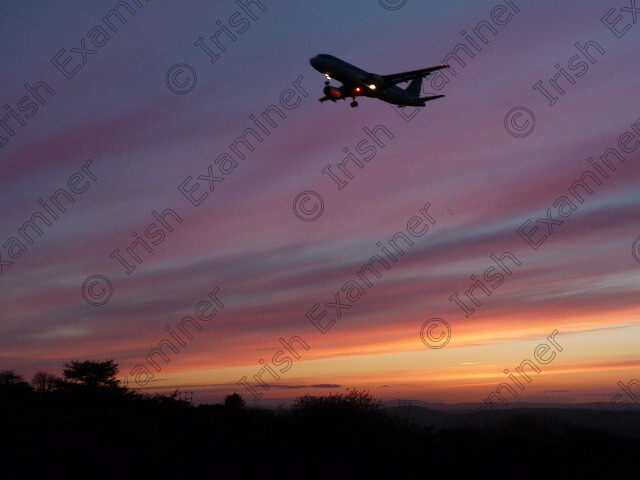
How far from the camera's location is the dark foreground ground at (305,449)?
34.7 metres

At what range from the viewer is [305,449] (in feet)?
124

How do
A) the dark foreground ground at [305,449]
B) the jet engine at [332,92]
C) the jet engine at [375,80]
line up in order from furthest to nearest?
the jet engine at [375,80], the jet engine at [332,92], the dark foreground ground at [305,449]

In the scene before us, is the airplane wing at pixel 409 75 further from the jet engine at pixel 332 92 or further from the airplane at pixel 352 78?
the jet engine at pixel 332 92

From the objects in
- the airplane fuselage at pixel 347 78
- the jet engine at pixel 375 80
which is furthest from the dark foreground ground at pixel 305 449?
the jet engine at pixel 375 80

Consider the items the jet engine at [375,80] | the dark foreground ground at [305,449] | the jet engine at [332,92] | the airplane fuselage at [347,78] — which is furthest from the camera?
the jet engine at [375,80]

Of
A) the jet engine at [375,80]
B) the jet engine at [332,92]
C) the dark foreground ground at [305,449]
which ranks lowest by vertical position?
the dark foreground ground at [305,449]

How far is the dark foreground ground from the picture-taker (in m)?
34.7

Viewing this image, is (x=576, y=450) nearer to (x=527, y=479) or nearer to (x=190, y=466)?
(x=527, y=479)

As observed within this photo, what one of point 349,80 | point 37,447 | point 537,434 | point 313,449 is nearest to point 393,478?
point 313,449

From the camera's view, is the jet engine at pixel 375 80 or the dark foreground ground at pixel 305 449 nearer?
the dark foreground ground at pixel 305 449

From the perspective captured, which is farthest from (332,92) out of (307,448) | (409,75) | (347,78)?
(307,448)

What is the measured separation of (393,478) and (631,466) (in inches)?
650

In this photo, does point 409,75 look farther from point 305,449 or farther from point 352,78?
point 305,449

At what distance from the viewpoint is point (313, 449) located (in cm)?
3775
